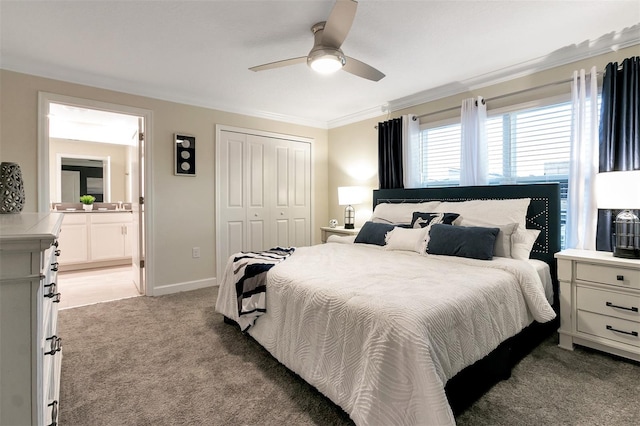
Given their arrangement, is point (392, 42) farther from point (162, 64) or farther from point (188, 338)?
point (188, 338)

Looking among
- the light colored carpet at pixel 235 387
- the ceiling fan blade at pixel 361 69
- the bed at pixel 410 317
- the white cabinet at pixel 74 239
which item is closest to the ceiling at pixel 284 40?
the ceiling fan blade at pixel 361 69

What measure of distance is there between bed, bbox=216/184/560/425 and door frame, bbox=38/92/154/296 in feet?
4.97

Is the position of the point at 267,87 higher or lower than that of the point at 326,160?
higher

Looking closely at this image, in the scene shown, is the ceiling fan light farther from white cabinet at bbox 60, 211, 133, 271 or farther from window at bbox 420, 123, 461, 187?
white cabinet at bbox 60, 211, 133, 271

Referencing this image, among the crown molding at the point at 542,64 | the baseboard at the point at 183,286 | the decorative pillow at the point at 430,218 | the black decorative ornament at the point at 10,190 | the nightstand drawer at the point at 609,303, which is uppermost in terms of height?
the crown molding at the point at 542,64

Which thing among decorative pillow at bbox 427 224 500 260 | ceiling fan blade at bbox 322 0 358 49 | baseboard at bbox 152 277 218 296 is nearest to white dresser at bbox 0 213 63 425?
ceiling fan blade at bbox 322 0 358 49

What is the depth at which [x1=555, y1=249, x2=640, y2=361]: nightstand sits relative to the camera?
6.84 ft

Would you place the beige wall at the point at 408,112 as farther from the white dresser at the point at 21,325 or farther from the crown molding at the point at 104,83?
the white dresser at the point at 21,325

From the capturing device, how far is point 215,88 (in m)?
3.68

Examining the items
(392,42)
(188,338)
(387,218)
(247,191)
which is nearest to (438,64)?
(392,42)

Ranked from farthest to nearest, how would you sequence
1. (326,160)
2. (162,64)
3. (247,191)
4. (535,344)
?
(326,160) → (247,191) → (162,64) → (535,344)

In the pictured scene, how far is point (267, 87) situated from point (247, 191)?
4.93ft

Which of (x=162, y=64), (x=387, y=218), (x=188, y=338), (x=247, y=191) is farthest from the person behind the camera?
(x=247, y=191)

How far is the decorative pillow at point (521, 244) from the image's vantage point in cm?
254
